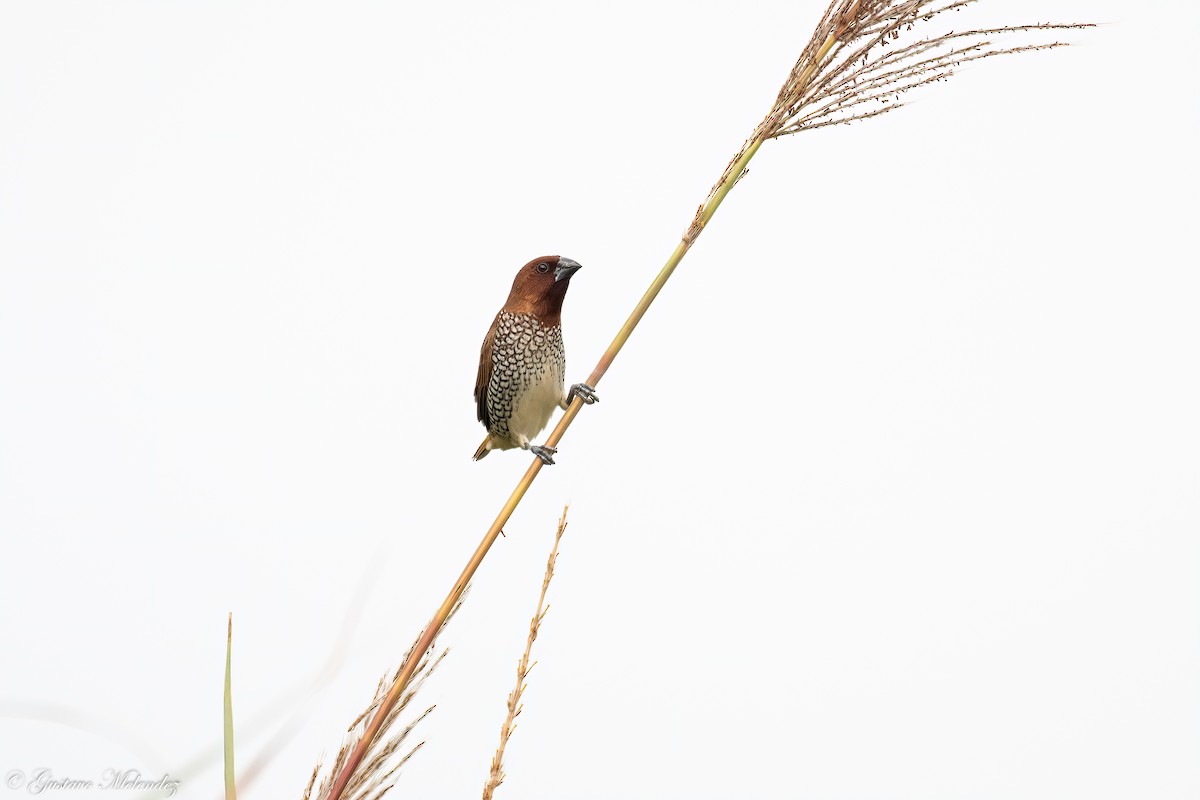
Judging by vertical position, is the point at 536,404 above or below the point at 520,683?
above

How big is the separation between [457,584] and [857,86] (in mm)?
930

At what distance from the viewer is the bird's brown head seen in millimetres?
3701

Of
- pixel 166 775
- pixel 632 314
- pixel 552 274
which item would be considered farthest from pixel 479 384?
pixel 166 775

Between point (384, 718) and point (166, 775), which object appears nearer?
point (166, 775)

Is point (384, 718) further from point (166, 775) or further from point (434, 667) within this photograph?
point (166, 775)

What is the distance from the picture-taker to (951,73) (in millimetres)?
1580

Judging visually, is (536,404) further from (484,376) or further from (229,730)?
(229,730)

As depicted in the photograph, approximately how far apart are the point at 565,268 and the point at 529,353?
344 mm

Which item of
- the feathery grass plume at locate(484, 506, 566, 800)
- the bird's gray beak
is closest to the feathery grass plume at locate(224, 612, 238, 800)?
the feathery grass plume at locate(484, 506, 566, 800)

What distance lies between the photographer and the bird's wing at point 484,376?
3971 millimetres

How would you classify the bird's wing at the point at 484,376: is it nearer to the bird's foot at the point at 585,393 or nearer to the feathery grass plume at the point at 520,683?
the bird's foot at the point at 585,393

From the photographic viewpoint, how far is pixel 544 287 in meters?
3.76

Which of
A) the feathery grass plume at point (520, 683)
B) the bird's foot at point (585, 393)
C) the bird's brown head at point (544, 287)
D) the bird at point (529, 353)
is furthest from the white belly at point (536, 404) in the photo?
the feathery grass plume at point (520, 683)

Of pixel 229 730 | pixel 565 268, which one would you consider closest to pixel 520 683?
pixel 229 730
